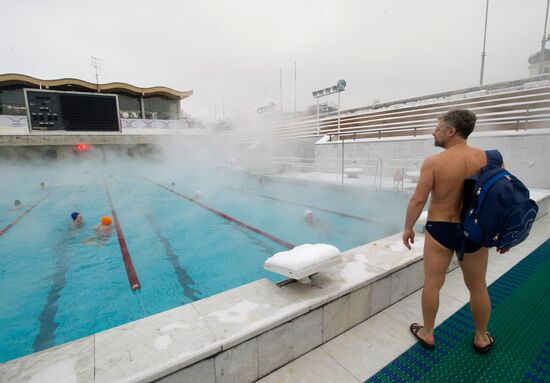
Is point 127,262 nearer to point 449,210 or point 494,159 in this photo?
point 449,210

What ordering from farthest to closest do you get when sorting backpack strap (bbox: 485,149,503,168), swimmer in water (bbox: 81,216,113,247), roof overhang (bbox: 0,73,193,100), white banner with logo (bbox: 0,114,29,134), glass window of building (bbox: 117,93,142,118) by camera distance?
glass window of building (bbox: 117,93,142,118), roof overhang (bbox: 0,73,193,100), white banner with logo (bbox: 0,114,29,134), swimmer in water (bbox: 81,216,113,247), backpack strap (bbox: 485,149,503,168)

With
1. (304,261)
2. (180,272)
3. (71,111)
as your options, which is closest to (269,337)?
(304,261)

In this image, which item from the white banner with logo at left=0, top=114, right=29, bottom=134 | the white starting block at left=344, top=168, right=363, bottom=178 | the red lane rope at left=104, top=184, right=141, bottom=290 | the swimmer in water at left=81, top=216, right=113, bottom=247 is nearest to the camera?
the red lane rope at left=104, top=184, right=141, bottom=290

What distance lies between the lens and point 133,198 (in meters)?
10.4

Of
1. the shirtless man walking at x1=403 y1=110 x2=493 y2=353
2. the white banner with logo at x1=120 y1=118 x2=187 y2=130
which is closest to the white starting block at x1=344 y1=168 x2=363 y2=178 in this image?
the shirtless man walking at x1=403 y1=110 x2=493 y2=353

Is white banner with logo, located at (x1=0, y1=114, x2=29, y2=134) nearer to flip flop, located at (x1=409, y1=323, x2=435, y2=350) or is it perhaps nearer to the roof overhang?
the roof overhang

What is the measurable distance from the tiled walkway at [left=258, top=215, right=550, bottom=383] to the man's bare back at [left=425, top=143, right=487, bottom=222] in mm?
947

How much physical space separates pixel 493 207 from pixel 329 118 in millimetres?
20415

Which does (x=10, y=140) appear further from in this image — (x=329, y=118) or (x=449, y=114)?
(x=449, y=114)

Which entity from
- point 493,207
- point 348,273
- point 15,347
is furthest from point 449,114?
point 15,347

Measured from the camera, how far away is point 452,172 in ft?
4.94

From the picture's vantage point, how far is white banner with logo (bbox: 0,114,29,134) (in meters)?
16.3

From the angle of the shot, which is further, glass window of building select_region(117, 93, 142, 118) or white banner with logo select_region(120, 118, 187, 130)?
glass window of building select_region(117, 93, 142, 118)

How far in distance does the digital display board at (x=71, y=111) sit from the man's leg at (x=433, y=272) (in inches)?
836
